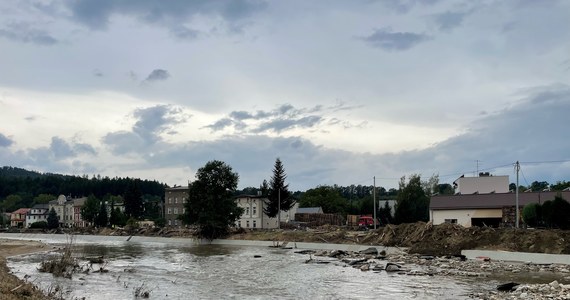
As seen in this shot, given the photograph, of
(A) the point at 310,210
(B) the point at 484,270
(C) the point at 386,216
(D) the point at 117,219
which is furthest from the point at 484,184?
(D) the point at 117,219

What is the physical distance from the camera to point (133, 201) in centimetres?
16825

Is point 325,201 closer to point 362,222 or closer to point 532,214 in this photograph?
point 362,222

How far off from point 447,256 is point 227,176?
5574 centimetres

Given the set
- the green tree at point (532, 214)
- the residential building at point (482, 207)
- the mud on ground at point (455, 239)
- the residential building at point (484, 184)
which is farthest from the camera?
the residential building at point (484, 184)

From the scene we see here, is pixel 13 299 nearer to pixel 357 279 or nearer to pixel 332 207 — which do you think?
pixel 357 279

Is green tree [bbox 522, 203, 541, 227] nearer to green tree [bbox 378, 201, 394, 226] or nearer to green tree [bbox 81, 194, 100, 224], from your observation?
green tree [bbox 378, 201, 394, 226]

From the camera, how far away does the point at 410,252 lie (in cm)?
5759

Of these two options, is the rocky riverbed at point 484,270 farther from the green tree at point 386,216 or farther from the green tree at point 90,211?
the green tree at point 90,211

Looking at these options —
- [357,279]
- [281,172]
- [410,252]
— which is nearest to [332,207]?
[281,172]

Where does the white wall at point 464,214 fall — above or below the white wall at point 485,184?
below

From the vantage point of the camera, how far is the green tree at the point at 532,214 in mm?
60106

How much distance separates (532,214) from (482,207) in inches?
554

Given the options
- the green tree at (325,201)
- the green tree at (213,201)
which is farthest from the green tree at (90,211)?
the green tree at (213,201)

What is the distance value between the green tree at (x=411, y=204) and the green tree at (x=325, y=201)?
3299cm
